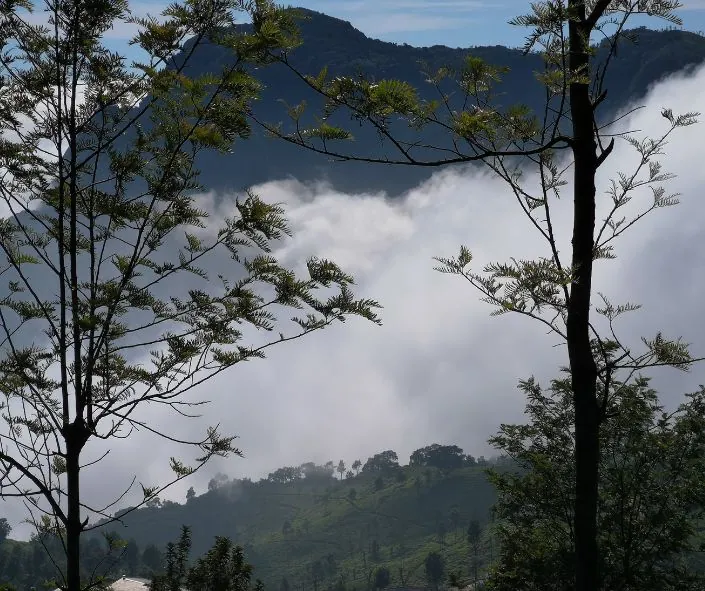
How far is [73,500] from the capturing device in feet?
18.9

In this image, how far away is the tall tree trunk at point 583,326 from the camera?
4.62 metres

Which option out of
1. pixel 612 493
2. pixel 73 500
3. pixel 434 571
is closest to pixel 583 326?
pixel 73 500

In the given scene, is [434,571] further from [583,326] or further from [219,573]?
[583,326]

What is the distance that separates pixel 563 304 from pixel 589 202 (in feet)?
2.43

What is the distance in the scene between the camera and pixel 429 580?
5714 inches

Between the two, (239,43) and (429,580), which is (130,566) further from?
(239,43)

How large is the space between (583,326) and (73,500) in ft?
13.5

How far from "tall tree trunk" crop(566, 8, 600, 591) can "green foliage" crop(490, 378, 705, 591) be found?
13214 millimetres

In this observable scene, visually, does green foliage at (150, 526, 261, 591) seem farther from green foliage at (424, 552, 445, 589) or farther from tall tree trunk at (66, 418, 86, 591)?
green foliage at (424, 552, 445, 589)

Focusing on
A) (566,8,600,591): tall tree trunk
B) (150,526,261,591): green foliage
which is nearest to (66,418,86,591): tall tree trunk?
(566,8,600,591): tall tree trunk

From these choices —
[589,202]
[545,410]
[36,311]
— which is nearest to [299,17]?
[589,202]

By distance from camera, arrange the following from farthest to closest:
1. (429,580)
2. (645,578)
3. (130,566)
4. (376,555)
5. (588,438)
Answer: (376,555), (429,580), (130,566), (645,578), (588,438)

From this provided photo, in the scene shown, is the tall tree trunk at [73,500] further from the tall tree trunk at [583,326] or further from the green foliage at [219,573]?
the green foliage at [219,573]

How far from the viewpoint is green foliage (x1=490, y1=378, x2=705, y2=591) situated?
60.5 feet
